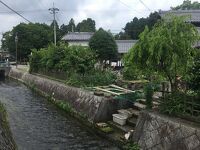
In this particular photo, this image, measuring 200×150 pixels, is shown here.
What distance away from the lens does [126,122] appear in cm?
1861

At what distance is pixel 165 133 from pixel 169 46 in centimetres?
382

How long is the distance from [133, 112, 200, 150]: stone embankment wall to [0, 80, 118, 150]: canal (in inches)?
74.1

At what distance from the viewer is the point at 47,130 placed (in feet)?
65.5

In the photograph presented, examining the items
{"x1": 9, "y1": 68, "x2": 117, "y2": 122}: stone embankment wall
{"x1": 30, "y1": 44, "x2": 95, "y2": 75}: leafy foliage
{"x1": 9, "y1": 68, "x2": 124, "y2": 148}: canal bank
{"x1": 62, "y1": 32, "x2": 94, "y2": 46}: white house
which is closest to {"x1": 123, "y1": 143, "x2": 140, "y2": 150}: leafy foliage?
{"x1": 9, "y1": 68, "x2": 124, "y2": 148}: canal bank

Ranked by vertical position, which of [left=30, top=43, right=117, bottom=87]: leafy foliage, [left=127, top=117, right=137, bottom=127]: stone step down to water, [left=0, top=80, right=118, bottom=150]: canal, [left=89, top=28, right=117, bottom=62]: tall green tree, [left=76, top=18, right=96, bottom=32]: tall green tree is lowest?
[left=0, top=80, right=118, bottom=150]: canal

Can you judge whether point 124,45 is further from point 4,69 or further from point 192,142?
point 192,142

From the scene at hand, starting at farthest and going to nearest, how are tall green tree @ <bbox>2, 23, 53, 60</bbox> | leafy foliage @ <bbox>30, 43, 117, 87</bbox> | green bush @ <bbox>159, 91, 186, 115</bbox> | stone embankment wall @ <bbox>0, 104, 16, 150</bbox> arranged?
tall green tree @ <bbox>2, 23, 53, 60</bbox> → leafy foliage @ <bbox>30, 43, 117, 87</bbox> → green bush @ <bbox>159, 91, 186, 115</bbox> → stone embankment wall @ <bbox>0, 104, 16, 150</bbox>

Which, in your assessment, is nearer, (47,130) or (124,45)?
(47,130)

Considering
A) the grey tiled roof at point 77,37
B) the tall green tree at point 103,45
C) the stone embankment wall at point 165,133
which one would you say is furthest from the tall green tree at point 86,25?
the stone embankment wall at point 165,133

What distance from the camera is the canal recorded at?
1697 cm

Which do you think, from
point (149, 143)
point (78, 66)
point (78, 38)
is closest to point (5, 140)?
point (149, 143)

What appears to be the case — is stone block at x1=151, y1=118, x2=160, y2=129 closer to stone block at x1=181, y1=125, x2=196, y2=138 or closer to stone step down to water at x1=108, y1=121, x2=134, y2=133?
stone block at x1=181, y1=125, x2=196, y2=138

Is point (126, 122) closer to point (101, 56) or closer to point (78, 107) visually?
point (78, 107)

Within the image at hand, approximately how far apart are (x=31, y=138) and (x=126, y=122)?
17.3 ft
